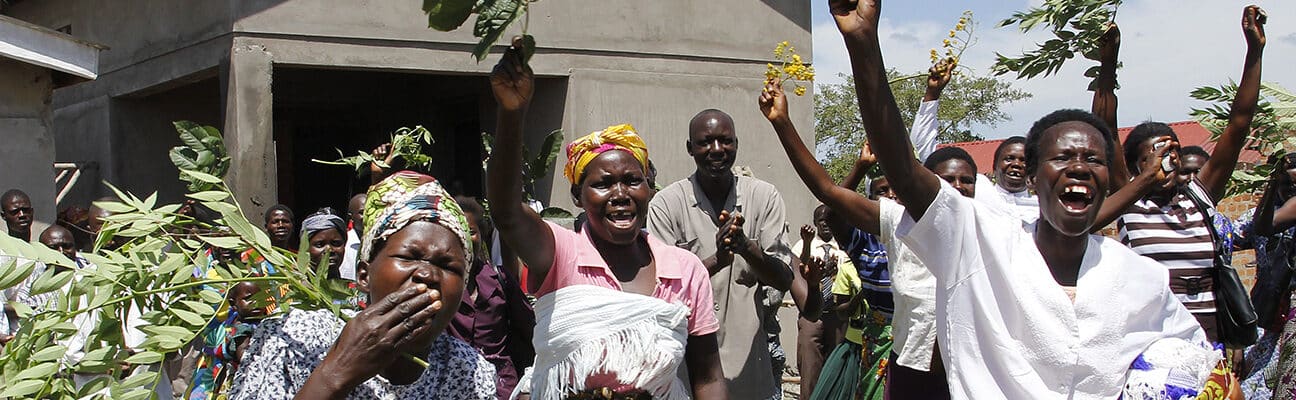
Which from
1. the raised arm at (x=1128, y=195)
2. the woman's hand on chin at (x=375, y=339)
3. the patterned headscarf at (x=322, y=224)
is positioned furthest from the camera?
the patterned headscarf at (x=322, y=224)

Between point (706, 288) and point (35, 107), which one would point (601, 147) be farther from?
point (35, 107)

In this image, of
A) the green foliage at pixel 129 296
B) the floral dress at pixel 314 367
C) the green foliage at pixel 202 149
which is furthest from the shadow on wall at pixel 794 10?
the floral dress at pixel 314 367

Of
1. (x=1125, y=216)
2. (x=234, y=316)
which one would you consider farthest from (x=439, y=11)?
(x=1125, y=216)

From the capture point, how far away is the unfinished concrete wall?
909 cm

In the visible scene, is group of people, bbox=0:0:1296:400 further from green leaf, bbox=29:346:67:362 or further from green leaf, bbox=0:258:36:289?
green leaf, bbox=0:258:36:289

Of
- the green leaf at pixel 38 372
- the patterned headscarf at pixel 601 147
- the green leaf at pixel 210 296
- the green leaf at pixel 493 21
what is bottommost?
the green leaf at pixel 38 372

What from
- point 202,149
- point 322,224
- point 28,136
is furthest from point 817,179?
point 28,136

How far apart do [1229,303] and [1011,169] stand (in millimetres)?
1078

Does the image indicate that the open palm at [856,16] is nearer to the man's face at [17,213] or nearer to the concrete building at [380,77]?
the man's face at [17,213]

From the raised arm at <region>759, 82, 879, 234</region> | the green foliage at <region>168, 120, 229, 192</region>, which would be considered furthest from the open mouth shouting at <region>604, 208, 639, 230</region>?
the green foliage at <region>168, 120, 229, 192</region>

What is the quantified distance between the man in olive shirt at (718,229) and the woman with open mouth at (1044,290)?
6.66 feet

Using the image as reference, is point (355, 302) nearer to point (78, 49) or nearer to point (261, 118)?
point (261, 118)

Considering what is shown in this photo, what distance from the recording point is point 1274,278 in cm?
682

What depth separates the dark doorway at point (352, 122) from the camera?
1282 cm
